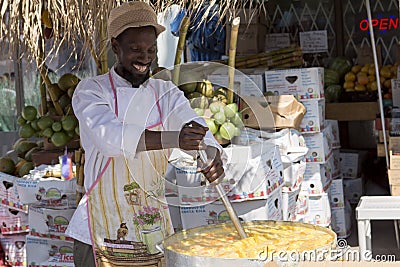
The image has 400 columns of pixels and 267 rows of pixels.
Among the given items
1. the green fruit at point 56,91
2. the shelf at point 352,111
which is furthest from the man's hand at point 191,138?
the shelf at point 352,111

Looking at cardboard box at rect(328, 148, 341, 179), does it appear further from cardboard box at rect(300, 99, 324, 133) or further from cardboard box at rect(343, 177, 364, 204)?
cardboard box at rect(300, 99, 324, 133)

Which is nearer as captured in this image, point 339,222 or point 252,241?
point 252,241

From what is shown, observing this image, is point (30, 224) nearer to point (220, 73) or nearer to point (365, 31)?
point (220, 73)

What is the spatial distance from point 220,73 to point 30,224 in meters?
1.39

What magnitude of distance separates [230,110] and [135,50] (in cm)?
→ 115

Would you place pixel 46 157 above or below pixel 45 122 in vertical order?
below

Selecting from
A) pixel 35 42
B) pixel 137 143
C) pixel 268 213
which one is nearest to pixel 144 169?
pixel 137 143

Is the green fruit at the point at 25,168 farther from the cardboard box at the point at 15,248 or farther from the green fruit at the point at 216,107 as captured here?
the green fruit at the point at 216,107

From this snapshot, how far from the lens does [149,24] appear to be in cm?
267

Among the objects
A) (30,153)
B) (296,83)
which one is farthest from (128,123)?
(296,83)

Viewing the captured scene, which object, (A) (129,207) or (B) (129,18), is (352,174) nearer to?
(A) (129,207)

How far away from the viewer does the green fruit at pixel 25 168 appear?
4.23 m

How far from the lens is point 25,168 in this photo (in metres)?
4.25

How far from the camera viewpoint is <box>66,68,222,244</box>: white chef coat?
8.07 ft
